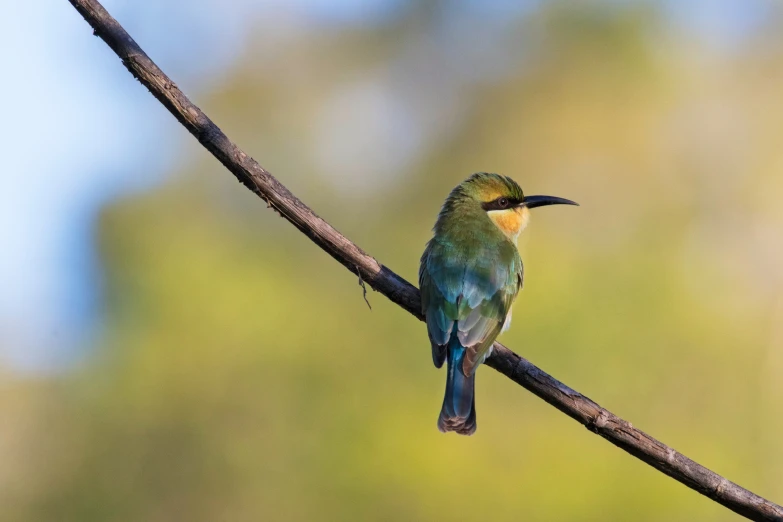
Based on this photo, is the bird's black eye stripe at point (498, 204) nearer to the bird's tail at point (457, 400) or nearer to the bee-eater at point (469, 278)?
the bee-eater at point (469, 278)

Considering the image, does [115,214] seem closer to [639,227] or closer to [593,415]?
[639,227]

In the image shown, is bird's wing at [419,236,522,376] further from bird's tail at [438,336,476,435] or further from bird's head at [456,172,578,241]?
bird's head at [456,172,578,241]

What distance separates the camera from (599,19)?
52.1ft

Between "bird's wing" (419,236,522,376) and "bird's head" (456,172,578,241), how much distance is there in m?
0.29

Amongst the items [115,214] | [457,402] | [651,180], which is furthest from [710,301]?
[457,402]

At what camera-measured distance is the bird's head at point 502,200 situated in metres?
4.13

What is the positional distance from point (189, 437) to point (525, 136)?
743 cm

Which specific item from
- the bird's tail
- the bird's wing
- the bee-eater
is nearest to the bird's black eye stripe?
the bee-eater

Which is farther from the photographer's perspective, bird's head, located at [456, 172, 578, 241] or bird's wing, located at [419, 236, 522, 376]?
bird's head, located at [456, 172, 578, 241]

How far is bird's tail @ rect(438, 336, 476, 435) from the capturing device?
10.6 ft

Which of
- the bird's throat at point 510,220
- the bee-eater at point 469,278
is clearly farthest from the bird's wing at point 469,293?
the bird's throat at point 510,220

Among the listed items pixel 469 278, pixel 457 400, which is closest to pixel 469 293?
pixel 469 278

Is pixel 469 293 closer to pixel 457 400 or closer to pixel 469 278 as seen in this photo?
pixel 469 278

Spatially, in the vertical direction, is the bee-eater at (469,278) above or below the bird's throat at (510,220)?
below
